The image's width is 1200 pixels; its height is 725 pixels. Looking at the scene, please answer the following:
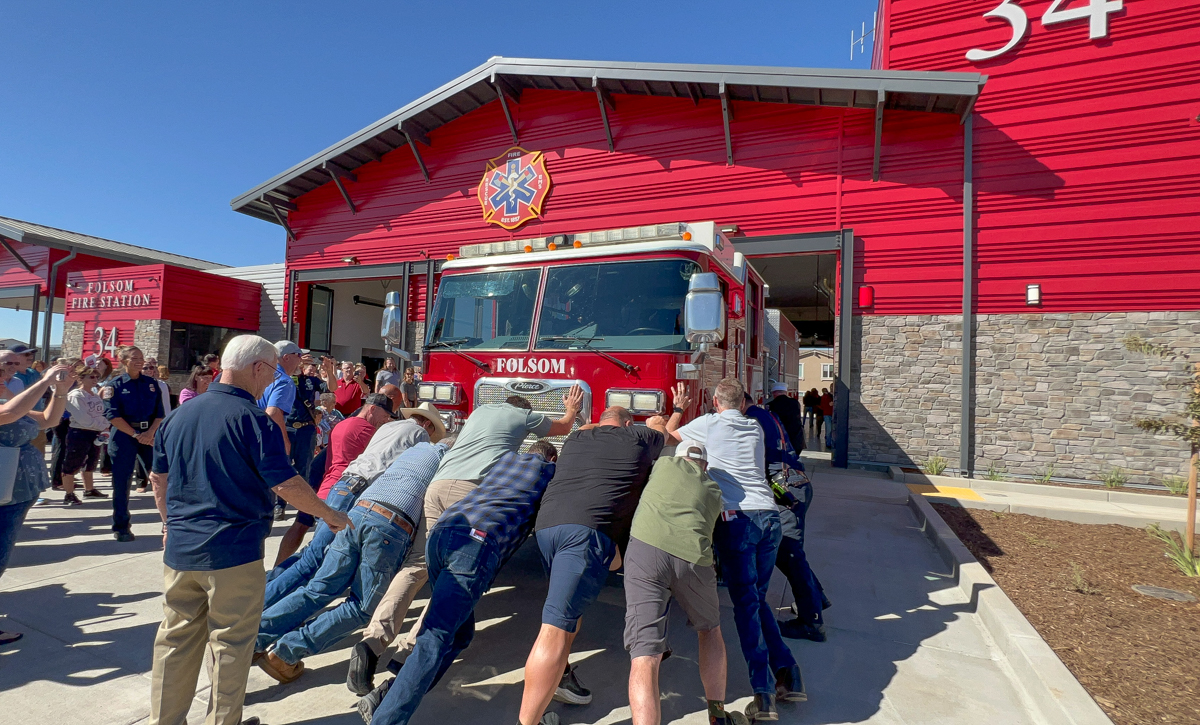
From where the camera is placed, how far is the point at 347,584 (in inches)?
130

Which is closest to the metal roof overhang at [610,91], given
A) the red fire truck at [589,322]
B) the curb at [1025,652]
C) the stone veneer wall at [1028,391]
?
the stone veneer wall at [1028,391]

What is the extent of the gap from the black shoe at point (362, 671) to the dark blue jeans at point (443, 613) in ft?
1.68

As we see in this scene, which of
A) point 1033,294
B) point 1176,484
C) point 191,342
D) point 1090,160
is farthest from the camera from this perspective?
point 191,342

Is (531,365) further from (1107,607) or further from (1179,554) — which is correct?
(1179,554)

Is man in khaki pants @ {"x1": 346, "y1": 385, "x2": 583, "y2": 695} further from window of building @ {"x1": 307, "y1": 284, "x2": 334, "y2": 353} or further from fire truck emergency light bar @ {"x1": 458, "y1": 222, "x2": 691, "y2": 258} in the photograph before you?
window of building @ {"x1": 307, "y1": 284, "x2": 334, "y2": 353}

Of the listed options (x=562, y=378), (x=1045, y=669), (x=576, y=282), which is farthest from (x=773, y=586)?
(x=576, y=282)

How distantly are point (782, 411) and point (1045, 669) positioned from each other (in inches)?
146

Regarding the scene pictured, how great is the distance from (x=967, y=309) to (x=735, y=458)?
8.43 meters

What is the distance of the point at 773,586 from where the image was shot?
504cm

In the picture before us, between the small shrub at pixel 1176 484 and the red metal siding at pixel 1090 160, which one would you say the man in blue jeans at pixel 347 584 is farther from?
the small shrub at pixel 1176 484

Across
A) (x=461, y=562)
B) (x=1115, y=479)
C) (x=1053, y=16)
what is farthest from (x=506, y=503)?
(x=1053, y=16)

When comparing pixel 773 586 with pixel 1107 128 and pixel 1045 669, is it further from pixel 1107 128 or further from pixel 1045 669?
pixel 1107 128

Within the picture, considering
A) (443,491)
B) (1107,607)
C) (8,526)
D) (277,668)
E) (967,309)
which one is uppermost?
(967,309)

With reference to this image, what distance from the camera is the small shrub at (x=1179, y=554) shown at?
501cm
